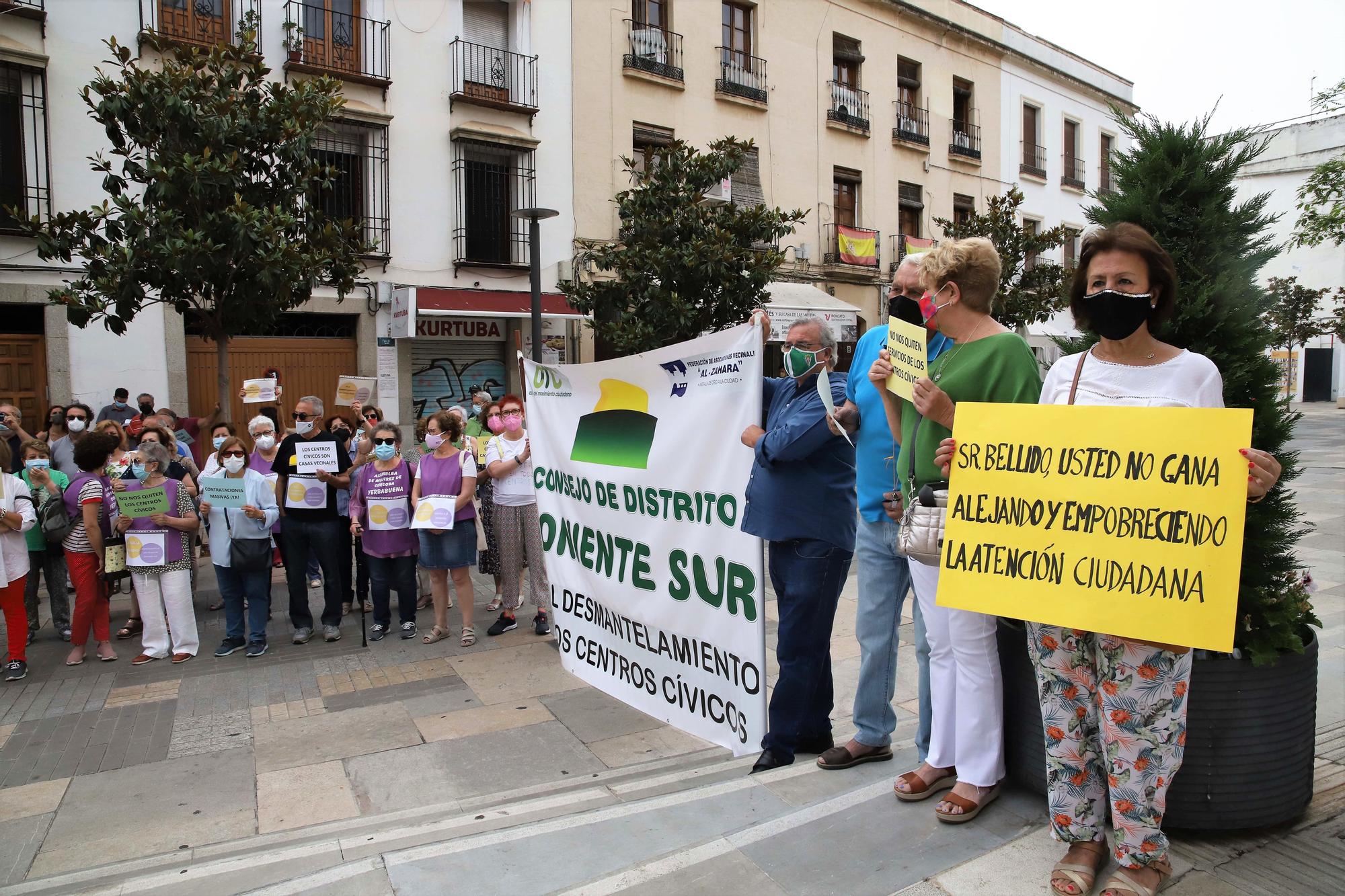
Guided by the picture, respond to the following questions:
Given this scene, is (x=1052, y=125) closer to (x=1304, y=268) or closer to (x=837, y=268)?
(x=837, y=268)

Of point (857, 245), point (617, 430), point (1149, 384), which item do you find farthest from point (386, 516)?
point (857, 245)

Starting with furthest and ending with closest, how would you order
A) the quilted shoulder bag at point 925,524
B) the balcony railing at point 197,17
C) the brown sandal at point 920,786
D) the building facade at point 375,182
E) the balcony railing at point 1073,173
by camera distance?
1. the balcony railing at point 1073,173
2. the balcony railing at point 197,17
3. the building facade at point 375,182
4. the brown sandal at point 920,786
5. the quilted shoulder bag at point 925,524

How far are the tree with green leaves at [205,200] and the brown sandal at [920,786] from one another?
825 cm

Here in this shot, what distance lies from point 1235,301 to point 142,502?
6.80 metres

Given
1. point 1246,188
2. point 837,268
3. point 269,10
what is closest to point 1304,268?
point 1246,188

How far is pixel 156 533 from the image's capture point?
268 inches

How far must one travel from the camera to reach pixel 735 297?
14.8 m

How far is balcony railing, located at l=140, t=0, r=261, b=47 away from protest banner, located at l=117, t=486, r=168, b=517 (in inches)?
392

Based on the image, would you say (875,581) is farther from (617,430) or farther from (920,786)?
A: (617,430)

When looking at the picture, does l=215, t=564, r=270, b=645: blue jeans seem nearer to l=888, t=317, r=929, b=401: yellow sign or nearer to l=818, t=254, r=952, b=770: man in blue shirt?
l=818, t=254, r=952, b=770: man in blue shirt

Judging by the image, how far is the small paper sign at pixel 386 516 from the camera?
721cm

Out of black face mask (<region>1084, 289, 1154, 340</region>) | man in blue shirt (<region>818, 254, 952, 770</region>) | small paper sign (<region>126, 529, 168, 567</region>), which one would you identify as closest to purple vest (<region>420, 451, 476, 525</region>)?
small paper sign (<region>126, 529, 168, 567</region>)

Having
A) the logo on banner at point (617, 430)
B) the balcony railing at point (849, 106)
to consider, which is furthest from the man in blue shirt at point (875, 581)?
the balcony railing at point (849, 106)

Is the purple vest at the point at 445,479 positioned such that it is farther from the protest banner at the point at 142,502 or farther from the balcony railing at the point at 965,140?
the balcony railing at the point at 965,140
